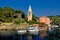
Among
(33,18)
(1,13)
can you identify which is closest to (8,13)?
(1,13)

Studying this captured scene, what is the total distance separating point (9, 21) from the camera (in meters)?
141

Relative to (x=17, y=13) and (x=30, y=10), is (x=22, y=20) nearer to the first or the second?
(x=17, y=13)

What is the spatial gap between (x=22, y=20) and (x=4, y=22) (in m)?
12.7

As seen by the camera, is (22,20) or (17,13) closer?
(22,20)

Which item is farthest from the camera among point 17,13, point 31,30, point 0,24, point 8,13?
point 17,13

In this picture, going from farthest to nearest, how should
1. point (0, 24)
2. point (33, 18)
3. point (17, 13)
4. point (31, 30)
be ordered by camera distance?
point (33, 18) → point (17, 13) → point (0, 24) → point (31, 30)

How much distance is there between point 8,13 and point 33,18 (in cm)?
3015

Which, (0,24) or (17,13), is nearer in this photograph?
(0,24)

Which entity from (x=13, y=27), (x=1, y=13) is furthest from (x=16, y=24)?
(x=1, y=13)

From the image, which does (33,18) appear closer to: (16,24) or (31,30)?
(16,24)

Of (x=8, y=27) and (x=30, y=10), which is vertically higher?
(x=30, y=10)

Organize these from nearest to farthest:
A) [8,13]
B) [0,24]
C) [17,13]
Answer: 1. [0,24]
2. [8,13]
3. [17,13]

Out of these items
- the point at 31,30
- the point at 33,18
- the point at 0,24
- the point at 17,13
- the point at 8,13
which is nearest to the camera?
the point at 31,30

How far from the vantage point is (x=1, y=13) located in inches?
5625
